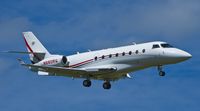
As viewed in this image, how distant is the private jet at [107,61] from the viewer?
2164 inches

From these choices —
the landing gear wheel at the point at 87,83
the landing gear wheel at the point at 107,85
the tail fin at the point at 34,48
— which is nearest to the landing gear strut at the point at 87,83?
the landing gear wheel at the point at 87,83

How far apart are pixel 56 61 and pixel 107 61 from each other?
546cm

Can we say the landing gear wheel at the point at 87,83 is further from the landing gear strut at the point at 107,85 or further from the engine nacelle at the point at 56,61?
the engine nacelle at the point at 56,61

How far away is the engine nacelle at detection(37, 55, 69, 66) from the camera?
60.5 meters

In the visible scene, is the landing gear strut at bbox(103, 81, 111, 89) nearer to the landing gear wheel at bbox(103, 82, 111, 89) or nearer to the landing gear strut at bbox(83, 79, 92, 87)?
the landing gear wheel at bbox(103, 82, 111, 89)

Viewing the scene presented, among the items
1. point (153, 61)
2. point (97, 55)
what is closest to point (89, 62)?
point (97, 55)

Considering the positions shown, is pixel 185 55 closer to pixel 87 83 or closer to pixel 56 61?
pixel 87 83

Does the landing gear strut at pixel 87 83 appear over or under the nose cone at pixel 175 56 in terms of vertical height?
under

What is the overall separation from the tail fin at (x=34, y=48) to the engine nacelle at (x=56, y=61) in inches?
67.7

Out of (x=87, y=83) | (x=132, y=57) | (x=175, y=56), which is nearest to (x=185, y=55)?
A: (x=175, y=56)

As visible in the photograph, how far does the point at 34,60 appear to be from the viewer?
63656 millimetres

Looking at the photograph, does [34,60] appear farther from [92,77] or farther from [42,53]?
[92,77]

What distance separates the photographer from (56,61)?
6081cm

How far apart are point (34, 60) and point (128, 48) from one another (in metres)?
11.1
